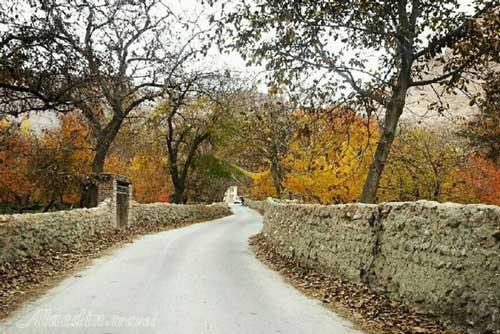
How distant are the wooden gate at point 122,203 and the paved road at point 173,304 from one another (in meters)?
7.99

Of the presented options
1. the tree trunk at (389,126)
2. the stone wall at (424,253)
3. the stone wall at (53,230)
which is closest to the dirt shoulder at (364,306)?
the stone wall at (424,253)

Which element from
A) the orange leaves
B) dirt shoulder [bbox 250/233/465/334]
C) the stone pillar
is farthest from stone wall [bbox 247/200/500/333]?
the orange leaves

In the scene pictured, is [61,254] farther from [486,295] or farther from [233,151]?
[233,151]

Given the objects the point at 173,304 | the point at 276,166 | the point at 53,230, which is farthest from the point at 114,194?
the point at 276,166

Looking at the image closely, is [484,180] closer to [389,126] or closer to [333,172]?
[333,172]

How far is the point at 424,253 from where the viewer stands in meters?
6.35

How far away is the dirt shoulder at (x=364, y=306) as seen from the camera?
5.95 metres

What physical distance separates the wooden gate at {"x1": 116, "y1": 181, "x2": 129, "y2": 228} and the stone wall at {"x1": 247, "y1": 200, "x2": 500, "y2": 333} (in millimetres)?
11465

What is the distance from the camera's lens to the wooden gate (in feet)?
64.1

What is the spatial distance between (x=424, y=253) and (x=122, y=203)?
622 inches

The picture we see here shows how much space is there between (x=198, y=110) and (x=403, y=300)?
78.2 feet

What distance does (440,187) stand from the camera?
71.5ft

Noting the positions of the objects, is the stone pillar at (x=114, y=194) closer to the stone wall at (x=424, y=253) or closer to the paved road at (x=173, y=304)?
the paved road at (x=173, y=304)

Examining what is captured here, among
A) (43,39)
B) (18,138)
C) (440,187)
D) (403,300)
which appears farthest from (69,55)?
(18,138)
